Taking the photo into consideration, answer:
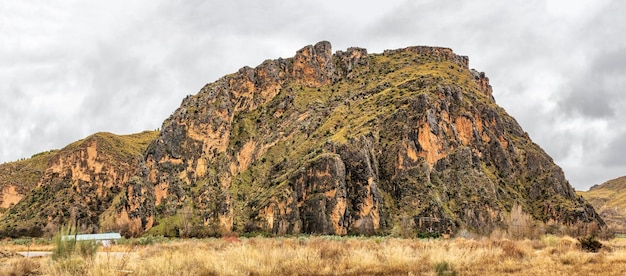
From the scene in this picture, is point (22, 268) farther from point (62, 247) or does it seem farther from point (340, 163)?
point (340, 163)

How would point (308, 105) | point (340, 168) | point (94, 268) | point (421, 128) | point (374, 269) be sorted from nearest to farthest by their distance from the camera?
point (94, 268) → point (374, 269) → point (340, 168) → point (421, 128) → point (308, 105)

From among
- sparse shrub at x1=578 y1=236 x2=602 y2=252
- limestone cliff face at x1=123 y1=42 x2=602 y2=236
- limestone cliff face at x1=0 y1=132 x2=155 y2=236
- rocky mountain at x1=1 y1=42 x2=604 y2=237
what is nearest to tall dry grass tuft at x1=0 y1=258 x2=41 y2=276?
sparse shrub at x1=578 y1=236 x2=602 y2=252

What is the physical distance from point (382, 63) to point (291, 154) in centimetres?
7116

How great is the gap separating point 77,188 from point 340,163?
208 feet

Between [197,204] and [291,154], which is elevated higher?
[291,154]

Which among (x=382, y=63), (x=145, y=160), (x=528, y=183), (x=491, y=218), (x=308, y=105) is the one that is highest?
(x=382, y=63)

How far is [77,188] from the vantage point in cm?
10856

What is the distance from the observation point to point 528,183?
114438 millimetres

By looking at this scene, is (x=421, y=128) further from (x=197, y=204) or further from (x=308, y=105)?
(x=197, y=204)

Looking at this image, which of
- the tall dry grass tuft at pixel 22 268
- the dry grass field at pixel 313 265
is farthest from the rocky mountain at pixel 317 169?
the tall dry grass tuft at pixel 22 268

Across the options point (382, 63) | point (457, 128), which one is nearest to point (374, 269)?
point (457, 128)

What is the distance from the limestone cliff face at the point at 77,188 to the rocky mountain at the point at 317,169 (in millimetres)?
329

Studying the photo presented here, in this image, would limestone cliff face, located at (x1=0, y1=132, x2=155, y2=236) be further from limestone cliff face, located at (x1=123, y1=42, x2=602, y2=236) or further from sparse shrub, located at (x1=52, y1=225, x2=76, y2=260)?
sparse shrub, located at (x1=52, y1=225, x2=76, y2=260)

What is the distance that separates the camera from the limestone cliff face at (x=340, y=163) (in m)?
90.6
